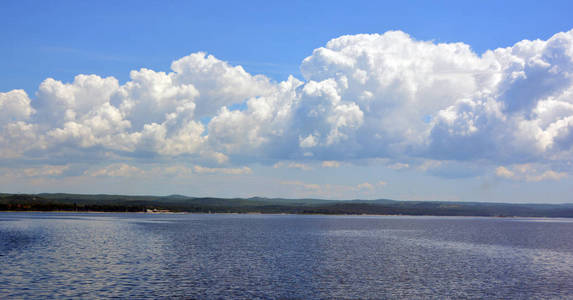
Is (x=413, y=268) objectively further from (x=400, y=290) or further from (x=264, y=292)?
(x=264, y=292)

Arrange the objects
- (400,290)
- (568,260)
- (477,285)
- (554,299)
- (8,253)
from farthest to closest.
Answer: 1. (568,260)
2. (8,253)
3. (477,285)
4. (400,290)
5. (554,299)

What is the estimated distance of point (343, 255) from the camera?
275 feet

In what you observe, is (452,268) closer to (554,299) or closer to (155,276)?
(554,299)

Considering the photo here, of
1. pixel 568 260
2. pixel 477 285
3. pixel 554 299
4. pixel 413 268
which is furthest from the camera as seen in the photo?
pixel 568 260

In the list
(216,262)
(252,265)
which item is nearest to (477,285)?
(252,265)

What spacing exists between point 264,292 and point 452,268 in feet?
106

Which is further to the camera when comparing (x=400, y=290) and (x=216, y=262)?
(x=216, y=262)

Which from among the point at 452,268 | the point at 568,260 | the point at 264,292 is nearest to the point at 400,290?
the point at 264,292

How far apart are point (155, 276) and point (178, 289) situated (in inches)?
333

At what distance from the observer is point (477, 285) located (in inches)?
2165

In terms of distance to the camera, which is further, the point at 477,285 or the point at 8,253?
the point at 8,253

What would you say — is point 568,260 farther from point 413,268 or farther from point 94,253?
point 94,253

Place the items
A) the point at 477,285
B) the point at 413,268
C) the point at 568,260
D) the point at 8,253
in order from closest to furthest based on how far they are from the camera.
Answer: the point at 477,285 → the point at 413,268 → the point at 8,253 → the point at 568,260

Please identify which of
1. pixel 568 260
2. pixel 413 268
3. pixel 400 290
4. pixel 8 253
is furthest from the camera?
pixel 568 260
